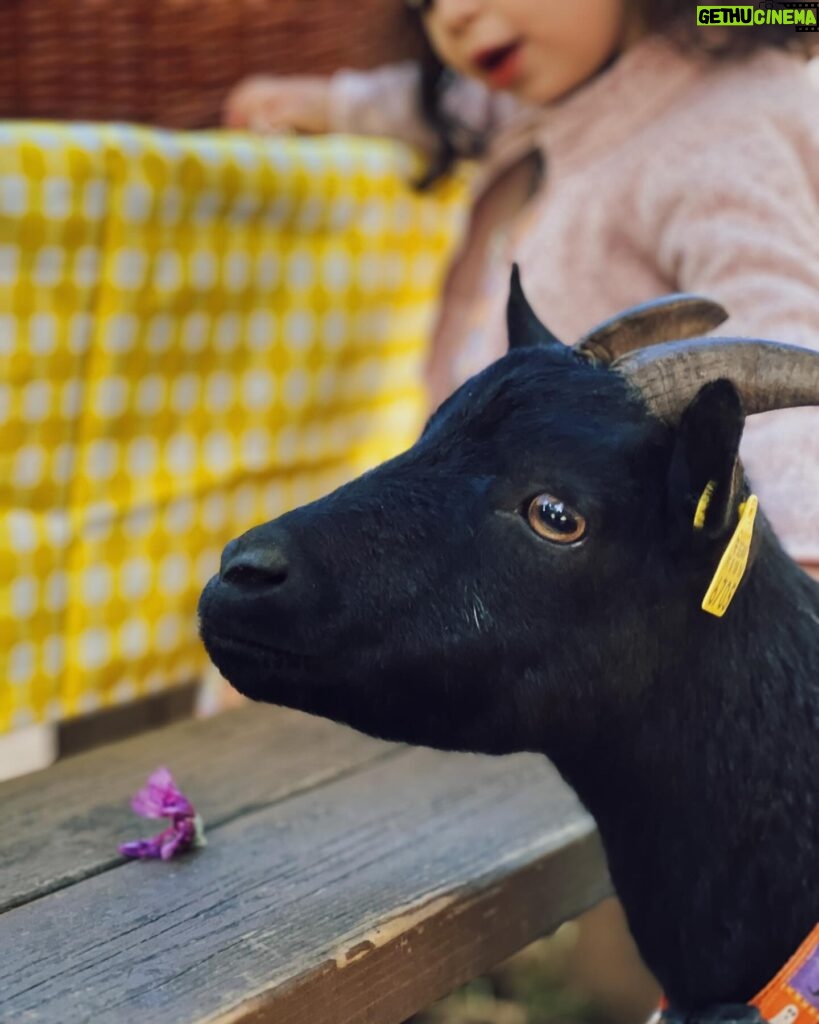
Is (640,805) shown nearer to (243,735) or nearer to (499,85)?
(243,735)

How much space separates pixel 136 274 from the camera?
1.52 meters

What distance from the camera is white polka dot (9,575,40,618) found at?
150cm

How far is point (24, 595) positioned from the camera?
4.94 feet

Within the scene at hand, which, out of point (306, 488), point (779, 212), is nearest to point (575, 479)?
point (779, 212)

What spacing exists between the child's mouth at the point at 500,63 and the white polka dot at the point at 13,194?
60 centimetres

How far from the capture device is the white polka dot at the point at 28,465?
148 cm

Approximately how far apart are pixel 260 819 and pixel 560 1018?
3.50 ft

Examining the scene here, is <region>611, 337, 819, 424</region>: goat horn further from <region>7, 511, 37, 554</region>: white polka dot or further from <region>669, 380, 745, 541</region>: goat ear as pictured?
<region>7, 511, 37, 554</region>: white polka dot

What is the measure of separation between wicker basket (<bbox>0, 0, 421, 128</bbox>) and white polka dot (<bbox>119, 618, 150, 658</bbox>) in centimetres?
71

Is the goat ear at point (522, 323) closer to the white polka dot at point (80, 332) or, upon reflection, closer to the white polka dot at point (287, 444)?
the white polka dot at point (80, 332)

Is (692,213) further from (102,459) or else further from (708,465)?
(102,459)

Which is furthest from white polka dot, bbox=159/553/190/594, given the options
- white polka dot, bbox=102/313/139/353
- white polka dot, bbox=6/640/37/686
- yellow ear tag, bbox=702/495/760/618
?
yellow ear tag, bbox=702/495/760/618

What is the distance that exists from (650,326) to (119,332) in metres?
0.79

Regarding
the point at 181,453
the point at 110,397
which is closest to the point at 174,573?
the point at 181,453
